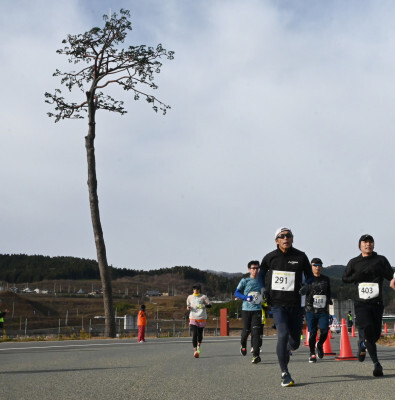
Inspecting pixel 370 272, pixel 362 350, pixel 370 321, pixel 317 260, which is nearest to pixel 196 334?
pixel 317 260

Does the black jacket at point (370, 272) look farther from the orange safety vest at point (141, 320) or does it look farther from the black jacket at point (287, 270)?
the orange safety vest at point (141, 320)

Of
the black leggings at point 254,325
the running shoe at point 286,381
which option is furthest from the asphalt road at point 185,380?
the black leggings at point 254,325

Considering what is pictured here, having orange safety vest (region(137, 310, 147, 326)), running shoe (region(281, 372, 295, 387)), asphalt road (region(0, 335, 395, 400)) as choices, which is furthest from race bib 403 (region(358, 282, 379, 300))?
orange safety vest (region(137, 310, 147, 326))

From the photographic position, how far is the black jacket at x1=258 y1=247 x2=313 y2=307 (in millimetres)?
7684

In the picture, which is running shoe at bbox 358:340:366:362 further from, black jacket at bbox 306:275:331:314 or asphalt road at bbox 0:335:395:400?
black jacket at bbox 306:275:331:314

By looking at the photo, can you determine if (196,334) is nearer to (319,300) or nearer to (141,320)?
(319,300)

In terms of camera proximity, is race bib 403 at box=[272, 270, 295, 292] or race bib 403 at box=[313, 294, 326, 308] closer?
race bib 403 at box=[272, 270, 295, 292]

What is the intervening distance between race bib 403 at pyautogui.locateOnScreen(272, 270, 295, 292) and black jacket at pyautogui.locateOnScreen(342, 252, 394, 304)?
4.30 ft

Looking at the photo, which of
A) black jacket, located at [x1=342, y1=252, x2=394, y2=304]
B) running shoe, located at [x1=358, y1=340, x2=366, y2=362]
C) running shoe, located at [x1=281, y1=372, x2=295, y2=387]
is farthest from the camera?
running shoe, located at [x1=358, y1=340, x2=366, y2=362]

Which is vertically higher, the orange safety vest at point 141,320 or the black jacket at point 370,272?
the black jacket at point 370,272

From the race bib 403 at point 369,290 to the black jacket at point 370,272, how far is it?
0.09 feet

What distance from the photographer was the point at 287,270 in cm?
775

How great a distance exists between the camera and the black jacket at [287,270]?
7684mm

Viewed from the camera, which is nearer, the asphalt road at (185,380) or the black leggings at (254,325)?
the asphalt road at (185,380)
